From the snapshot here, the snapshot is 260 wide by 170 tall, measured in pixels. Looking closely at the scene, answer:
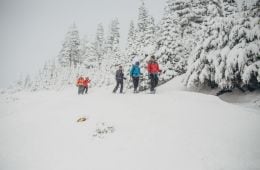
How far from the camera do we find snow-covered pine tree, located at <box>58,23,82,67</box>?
218 feet

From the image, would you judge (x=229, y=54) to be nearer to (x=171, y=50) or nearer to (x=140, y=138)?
(x=140, y=138)

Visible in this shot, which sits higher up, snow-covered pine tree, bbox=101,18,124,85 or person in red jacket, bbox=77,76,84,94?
snow-covered pine tree, bbox=101,18,124,85

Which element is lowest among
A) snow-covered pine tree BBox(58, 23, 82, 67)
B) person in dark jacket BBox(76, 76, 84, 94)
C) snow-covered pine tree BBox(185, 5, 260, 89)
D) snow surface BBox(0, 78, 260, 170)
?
snow surface BBox(0, 78, 260, 170)

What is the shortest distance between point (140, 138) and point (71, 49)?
60.2m

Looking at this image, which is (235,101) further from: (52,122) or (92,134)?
(52,122)

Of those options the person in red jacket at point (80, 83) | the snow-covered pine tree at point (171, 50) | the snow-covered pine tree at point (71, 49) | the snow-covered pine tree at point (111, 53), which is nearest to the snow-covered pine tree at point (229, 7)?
the snow-covered pine tree at point (171, 50)

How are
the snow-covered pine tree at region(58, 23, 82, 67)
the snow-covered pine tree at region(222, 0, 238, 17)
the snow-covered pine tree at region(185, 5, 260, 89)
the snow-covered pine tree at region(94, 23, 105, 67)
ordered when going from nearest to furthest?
the snow-covered pine tree at region(185, 5, 260, 89) < the snow-covered pine tree at region(222, 0, 238, 17) < the snow-covered pine tree at region(58, 23, 82, 67) < the snow-covered pine tree at region(94, 23, 105, 67)

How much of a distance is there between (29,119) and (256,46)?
46.0 feet

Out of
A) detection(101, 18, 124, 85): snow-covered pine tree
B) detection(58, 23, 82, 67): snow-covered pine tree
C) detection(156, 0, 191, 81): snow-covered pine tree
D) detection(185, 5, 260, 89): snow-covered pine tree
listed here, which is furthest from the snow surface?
detection(58, 23, 82, 67): snow-covered pine tree

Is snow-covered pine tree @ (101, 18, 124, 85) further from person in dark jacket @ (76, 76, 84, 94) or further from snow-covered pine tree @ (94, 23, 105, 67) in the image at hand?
person in dark jacket @ (76, 76, 84, 94)

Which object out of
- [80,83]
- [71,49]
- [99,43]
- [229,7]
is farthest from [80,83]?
[99,43]

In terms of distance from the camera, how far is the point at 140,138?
33.1 ft

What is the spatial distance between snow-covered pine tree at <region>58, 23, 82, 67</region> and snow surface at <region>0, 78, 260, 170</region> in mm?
53742

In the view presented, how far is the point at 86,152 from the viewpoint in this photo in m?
9.90
